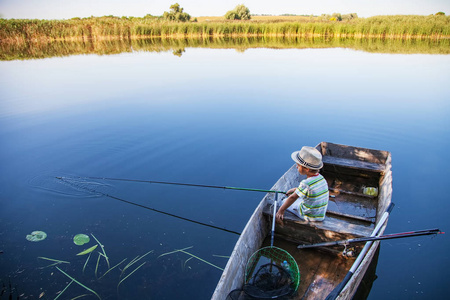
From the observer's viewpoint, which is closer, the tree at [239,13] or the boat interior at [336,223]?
the boat interior at [336,223]

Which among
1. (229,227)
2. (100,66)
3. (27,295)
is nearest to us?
(27,295)

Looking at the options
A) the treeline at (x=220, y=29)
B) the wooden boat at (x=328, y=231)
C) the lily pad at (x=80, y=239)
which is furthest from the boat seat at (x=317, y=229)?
the treeline at (x=220, y=29)

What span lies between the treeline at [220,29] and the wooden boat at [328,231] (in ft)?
78.8

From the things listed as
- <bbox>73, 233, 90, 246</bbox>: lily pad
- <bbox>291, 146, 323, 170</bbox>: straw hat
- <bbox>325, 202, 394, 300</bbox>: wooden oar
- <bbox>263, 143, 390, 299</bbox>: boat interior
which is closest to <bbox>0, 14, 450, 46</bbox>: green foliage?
<bbox>263, 143, 390, 299</bbox>: boat interior

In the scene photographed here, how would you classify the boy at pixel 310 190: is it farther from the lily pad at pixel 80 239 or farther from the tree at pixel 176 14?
the tree at pixel 176 14

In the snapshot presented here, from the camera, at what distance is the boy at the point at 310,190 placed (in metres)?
3.68

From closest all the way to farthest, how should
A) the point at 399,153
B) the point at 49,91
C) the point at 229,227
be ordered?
the point at 229,227, the point at 399,153, the point at 49,91

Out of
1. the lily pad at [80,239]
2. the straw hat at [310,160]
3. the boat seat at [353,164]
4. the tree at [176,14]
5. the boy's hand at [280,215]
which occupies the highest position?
the tree at [176,14]

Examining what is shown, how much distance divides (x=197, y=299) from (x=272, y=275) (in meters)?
1.07

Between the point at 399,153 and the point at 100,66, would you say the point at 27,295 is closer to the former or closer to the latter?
the point at 399,153

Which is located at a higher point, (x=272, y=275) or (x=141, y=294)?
(x=272, y=275)

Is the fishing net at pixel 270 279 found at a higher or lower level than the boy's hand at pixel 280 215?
lower

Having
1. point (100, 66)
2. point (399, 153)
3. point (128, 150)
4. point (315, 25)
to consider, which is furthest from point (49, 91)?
point (315, 25)

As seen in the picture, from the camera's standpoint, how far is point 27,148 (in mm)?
7801
